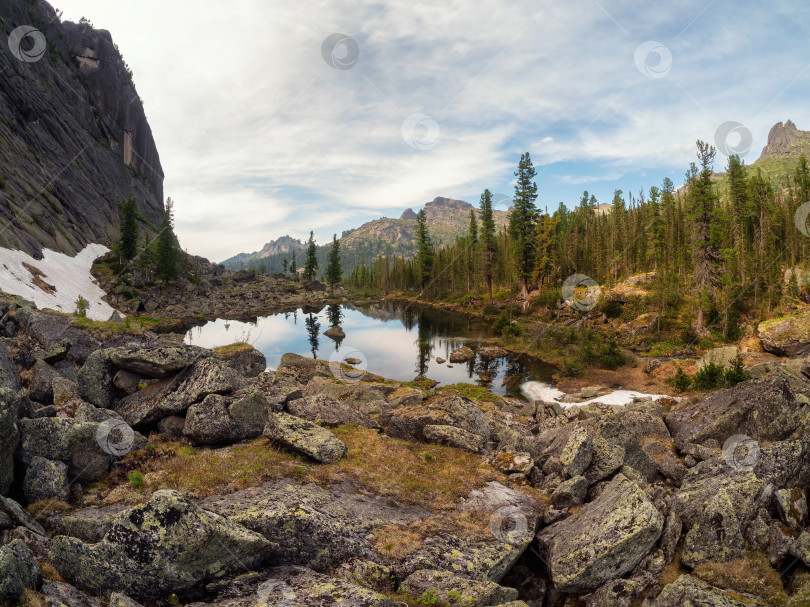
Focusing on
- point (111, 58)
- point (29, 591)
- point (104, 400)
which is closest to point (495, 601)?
point (29, 591)

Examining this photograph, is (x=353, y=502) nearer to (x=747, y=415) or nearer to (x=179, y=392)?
(x=179, y=392)

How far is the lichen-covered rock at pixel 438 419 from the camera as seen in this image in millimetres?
17391

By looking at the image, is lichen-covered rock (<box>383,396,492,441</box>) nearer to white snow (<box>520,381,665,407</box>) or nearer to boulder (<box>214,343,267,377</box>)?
boulder (<box>214,343,267,377</box>)

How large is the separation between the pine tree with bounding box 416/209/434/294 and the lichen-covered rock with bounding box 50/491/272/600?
380 ft

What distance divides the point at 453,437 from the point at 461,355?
35.2 meters

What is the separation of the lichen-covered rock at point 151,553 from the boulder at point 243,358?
19127 millimetres

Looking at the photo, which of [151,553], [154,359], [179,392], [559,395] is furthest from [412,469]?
[559,395]

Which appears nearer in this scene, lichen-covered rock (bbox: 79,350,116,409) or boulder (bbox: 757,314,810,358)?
lichen-covered rock (bbox: 79,350,116,409)

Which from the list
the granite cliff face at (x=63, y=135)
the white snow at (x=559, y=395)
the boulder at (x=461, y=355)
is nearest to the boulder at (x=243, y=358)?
the white snow at (x=559, y=395)

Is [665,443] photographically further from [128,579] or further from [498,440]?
[128,579]

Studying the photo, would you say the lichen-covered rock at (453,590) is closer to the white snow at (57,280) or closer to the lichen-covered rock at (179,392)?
the lichen-covered rock at (179,392)

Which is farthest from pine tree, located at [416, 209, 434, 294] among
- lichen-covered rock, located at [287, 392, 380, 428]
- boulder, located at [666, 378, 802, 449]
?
boulder, located at [666, 378, 802, 449]

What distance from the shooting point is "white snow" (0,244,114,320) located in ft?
131

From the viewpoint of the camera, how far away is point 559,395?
117 ft
